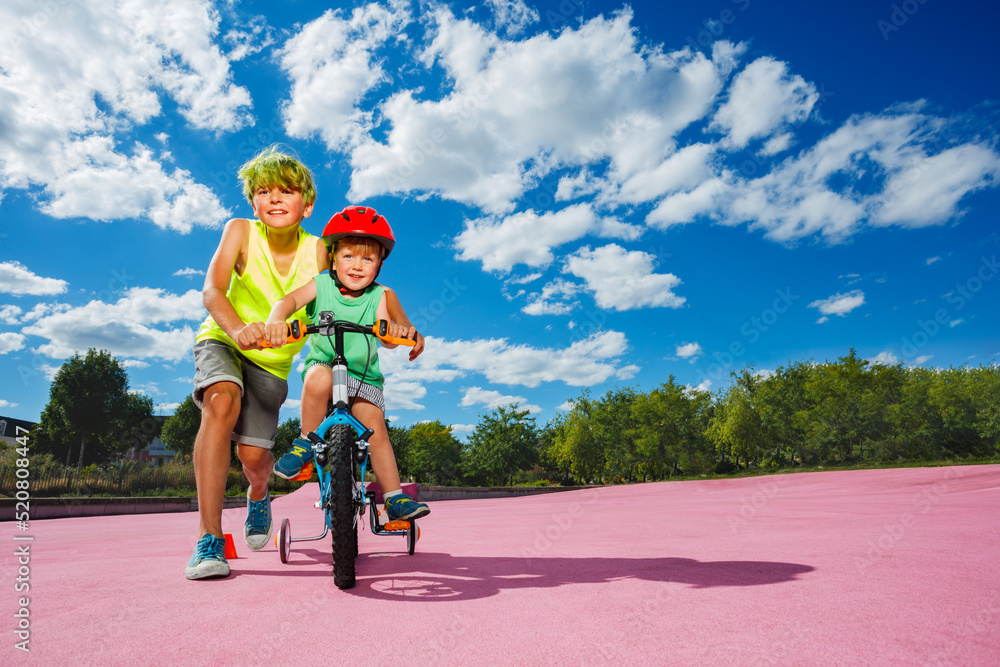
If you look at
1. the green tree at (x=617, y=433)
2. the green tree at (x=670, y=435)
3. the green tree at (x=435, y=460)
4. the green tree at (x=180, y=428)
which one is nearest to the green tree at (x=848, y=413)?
the green tree at (x=670, y=435)

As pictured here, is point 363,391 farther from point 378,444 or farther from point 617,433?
point 617,433

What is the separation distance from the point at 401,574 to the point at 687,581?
160 centimetres

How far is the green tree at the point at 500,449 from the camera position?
4200 centimetres

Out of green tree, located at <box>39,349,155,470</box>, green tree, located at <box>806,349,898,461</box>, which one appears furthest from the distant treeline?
green tree, located at <box>39,349,155,470</box>

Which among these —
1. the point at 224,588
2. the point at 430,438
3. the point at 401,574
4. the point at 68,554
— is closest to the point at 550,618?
the point at 401,574

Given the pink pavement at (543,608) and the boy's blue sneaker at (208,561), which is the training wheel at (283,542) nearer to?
the pink pavement at (543,608)

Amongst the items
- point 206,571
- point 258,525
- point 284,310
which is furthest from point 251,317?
point 258,525

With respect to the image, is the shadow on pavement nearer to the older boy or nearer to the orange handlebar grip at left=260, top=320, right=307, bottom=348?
the older boy

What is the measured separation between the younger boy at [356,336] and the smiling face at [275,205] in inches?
21.3

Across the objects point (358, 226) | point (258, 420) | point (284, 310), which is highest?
point (358, 226)

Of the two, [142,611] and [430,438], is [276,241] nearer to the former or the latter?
[142,611]

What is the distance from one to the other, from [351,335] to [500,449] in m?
39.9

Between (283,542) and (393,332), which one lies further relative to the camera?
(283,542)

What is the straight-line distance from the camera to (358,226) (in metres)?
3.16
